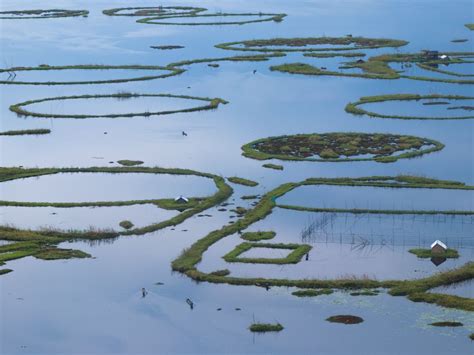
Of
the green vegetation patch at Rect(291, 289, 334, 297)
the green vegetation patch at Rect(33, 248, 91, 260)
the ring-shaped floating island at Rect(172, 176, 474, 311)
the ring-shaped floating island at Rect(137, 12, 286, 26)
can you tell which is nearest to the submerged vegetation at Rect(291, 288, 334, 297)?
the green vegetation patch at Rect(291, 289, 334, 297)

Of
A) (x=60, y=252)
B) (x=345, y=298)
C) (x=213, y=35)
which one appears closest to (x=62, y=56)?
(x=213, y=35)

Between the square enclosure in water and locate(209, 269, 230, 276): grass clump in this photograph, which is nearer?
locate(209, 269, 230, 276): grass clump

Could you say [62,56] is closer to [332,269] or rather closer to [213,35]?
[213,35]

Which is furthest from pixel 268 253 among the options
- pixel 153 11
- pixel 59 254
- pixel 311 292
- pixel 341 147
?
pixel 153 11

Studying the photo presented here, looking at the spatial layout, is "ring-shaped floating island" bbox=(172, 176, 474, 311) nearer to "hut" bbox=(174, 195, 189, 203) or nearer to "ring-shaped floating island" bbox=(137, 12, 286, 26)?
"hut" bbox=(174, 195, 189, 203)

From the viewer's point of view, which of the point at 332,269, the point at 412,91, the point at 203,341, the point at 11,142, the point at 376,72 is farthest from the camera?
the point at 376,72

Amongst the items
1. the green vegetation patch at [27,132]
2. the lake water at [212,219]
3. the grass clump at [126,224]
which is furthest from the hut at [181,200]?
the green vegetation patch at [27,132]

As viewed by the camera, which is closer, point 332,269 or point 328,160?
point 332,269

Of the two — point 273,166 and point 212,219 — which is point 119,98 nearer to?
point 273,166
